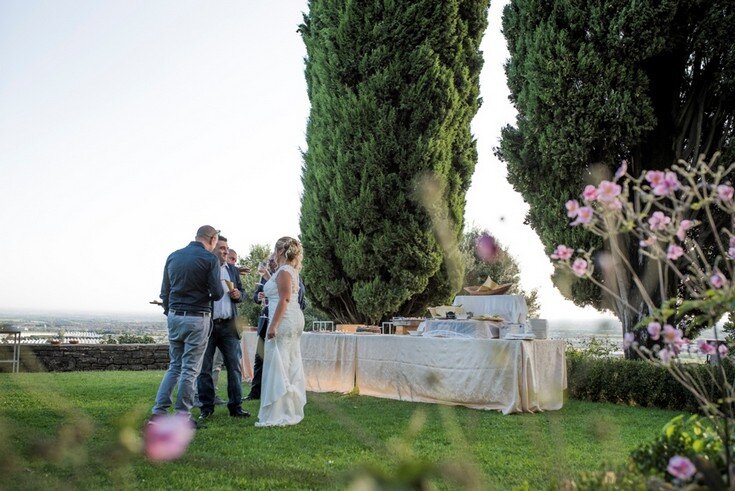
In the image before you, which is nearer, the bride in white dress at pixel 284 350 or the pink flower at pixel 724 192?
Result: the pink flower at pixel 724 192

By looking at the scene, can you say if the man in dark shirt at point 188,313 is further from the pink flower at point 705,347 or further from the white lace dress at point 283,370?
the pink flower at point 705,347

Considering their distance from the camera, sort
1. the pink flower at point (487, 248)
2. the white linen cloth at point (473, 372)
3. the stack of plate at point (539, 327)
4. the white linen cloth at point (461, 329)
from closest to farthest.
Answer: the white linen cloth at point (473, 372), the white linen cloth at point (461, 329), the stack of plate at point (539, 327), the pink flower at point (487, 248)

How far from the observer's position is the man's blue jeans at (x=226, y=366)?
6.30 meters

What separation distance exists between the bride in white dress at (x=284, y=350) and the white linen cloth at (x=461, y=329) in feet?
→ 7.25

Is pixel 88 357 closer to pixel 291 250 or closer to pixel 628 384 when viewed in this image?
pixel 291 250

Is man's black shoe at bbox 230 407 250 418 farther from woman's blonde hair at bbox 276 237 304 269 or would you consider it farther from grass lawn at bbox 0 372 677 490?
woman's blonde hair at bbox 276 237 304 269

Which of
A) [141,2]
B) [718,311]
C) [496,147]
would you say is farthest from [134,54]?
[718,311]

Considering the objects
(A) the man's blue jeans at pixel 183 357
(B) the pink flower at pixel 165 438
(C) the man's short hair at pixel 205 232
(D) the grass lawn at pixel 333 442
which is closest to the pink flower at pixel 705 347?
(D) the grass lawn at pixel 333 442

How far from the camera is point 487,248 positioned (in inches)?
A: 738

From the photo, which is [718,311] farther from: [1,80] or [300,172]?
[300,172]

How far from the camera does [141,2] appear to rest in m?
8.98

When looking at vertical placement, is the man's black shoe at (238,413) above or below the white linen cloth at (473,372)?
below

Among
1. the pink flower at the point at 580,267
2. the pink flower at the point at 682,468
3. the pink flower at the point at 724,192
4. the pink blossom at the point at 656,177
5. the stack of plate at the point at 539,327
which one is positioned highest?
the pink blossom at the point at 656,177

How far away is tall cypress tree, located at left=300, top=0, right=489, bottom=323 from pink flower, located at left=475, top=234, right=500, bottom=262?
22.5ft
